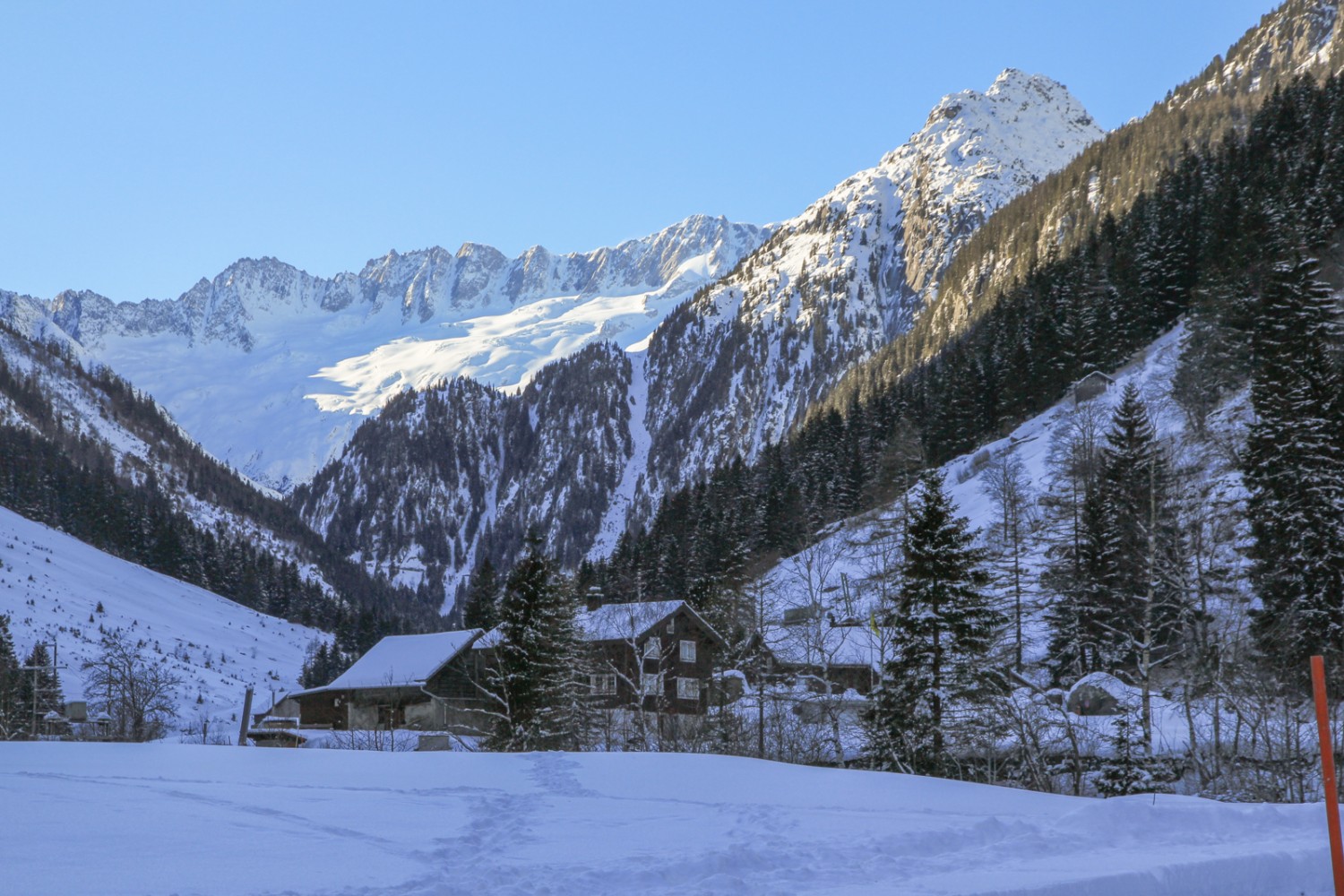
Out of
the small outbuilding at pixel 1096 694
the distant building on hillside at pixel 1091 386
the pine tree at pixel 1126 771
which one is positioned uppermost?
the distant building on hillside at pixel 1091 386

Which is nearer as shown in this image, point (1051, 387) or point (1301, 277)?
point (1301, 277)

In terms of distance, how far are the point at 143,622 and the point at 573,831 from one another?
327 feet

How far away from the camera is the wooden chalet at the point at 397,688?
54.7 meters

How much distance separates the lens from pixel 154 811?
36.0 ft

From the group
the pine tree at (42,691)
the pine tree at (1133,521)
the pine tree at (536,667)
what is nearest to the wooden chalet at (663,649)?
the pine tree at (536,667)

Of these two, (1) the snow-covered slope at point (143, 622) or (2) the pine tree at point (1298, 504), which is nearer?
(2) the pine tree at point (1298, 504)

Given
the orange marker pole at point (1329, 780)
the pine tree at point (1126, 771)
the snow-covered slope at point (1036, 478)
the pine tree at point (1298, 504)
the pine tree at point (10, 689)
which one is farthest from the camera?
the snow-covered slope at point (1036, 478)

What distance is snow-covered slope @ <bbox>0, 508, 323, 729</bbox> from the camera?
7806 cm

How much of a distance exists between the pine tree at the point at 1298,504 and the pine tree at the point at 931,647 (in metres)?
10.5

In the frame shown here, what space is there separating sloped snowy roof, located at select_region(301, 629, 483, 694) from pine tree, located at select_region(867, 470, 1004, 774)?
30615mm

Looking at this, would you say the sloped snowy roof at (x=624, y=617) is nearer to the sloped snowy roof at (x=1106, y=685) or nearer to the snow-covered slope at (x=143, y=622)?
the sloped snowy roof at (x=1106, y=685)

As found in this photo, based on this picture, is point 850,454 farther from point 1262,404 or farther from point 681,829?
point 681,829

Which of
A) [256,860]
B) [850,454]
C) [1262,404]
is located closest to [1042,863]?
[256,860]

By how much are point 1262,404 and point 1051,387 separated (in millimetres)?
42970
